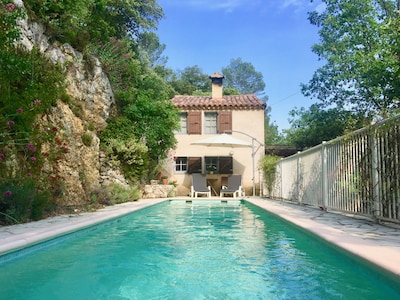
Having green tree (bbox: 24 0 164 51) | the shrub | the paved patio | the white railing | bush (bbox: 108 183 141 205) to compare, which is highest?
green tree (bbox: 24 0 164 51)

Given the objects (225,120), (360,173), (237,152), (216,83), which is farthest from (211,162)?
(360,173)

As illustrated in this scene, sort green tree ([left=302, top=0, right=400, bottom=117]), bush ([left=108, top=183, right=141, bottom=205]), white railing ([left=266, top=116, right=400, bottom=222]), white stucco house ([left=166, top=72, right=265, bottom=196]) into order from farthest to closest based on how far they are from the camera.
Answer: white stucco house ([left=166, top=72, right=265, bottom=196]) < green tree ([left=302, top=0, right=400, bottom=117]) < bush ([left=108, top=183, right=141, bottom=205]) < white railing ([left=266, top=116, right=400, bottom=222])

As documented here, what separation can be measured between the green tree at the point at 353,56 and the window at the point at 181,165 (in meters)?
8.00

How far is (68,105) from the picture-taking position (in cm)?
953

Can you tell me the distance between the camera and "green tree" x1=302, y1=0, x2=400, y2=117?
1586 centimetres

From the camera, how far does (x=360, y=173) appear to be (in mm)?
5707

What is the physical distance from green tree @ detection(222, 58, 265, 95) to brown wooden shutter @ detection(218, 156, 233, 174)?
100 feet

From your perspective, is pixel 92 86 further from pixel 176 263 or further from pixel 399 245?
pixel 399 245

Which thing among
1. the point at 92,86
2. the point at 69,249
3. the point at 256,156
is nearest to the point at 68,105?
the point at 92,86

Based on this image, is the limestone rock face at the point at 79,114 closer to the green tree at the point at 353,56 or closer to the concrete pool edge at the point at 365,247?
the concrete pool edge at the point at 365,247

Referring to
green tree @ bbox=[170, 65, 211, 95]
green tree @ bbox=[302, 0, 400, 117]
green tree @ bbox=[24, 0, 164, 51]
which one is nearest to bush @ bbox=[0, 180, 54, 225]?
green tree @ bbox=[24, 0, 164, 51]

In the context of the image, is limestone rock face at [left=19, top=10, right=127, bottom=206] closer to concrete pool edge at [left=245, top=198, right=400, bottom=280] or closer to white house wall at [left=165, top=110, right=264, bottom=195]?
white house wall at [left=165, top=110, right=264, bottom=195]

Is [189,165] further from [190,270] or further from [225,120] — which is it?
[190,270]

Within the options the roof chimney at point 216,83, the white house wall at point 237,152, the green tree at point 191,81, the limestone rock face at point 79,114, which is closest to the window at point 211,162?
the white house wall at point 237,152
